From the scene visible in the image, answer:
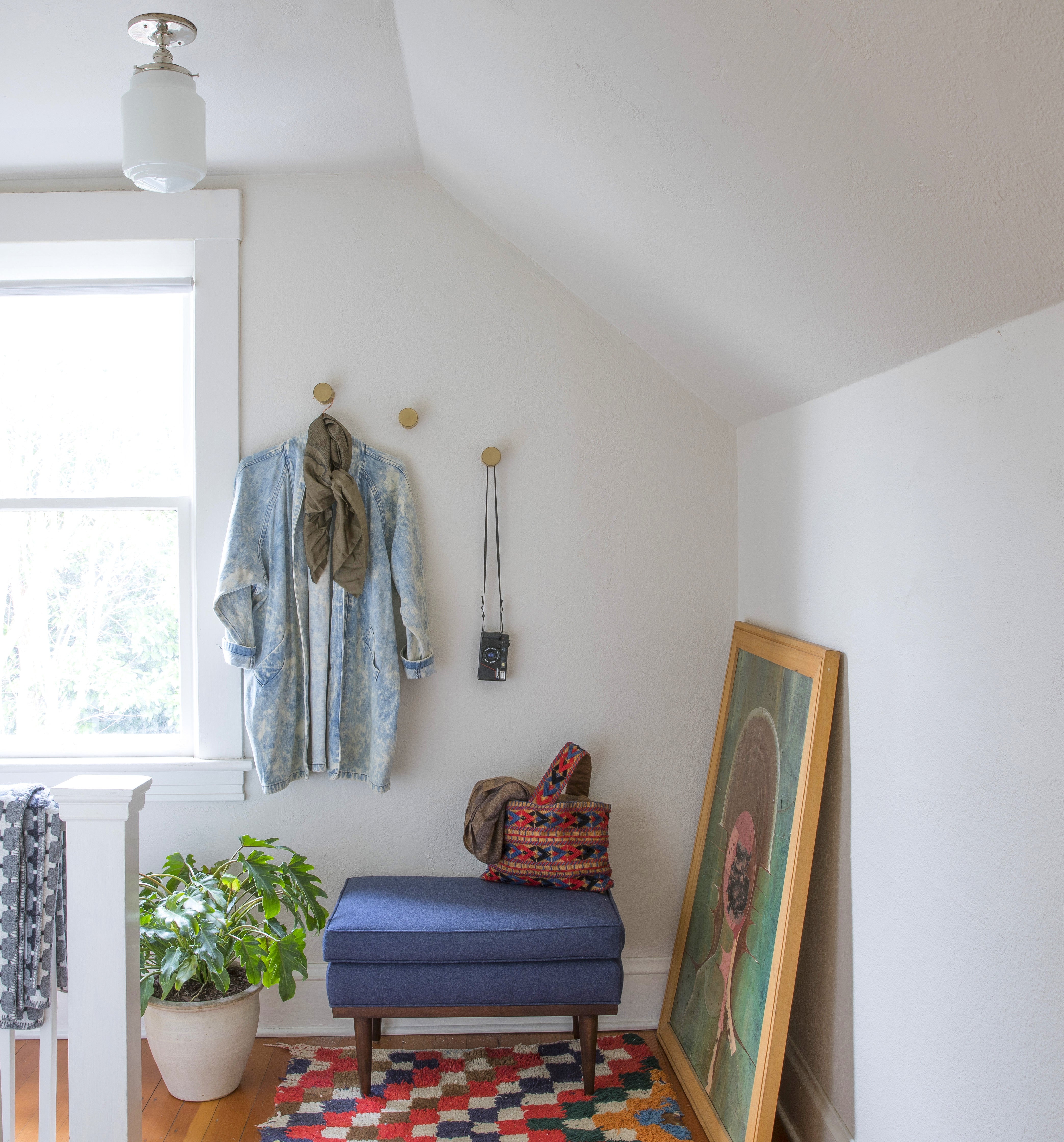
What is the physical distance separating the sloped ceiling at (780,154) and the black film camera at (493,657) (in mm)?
957

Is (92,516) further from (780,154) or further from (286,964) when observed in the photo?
(780,154)

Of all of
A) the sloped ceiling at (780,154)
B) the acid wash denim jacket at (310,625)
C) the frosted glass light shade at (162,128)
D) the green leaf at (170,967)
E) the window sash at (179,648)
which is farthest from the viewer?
the window sash at (179,648)

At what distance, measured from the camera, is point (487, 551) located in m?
2.64

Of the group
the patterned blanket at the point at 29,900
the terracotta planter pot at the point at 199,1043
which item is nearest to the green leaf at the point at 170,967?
the terracotta planter pot at the point at 199,1043

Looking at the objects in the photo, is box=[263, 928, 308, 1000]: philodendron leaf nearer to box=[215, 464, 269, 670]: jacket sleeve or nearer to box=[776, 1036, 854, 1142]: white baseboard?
box=[215, 464, 269, 670]: jacket sleeve

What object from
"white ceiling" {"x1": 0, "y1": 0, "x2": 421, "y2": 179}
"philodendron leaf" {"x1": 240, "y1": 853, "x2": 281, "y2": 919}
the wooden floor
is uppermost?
"white ceiling" {"x1": 0, "y1": 0, "x2": 421, "y2": 179}

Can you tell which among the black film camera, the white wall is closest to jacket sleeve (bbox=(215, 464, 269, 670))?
the black film camera

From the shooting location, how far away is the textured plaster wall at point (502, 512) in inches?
103

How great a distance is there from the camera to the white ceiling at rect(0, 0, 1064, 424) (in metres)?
0.96

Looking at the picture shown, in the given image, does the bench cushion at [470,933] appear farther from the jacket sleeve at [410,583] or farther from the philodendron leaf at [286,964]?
the jacket sleeve at [410,583]

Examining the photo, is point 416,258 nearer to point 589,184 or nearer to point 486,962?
point 589,184

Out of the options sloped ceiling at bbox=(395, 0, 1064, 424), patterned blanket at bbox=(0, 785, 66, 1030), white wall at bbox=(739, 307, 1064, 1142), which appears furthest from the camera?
patterned blanket at bbox=(0, 785, 66, 1030)

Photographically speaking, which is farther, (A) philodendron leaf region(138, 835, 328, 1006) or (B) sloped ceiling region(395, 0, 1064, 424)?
(A) philodendron leaf region(138, 835, 328, 1006)

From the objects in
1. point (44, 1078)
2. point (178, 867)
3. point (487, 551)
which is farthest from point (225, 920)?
point (487, 551)
